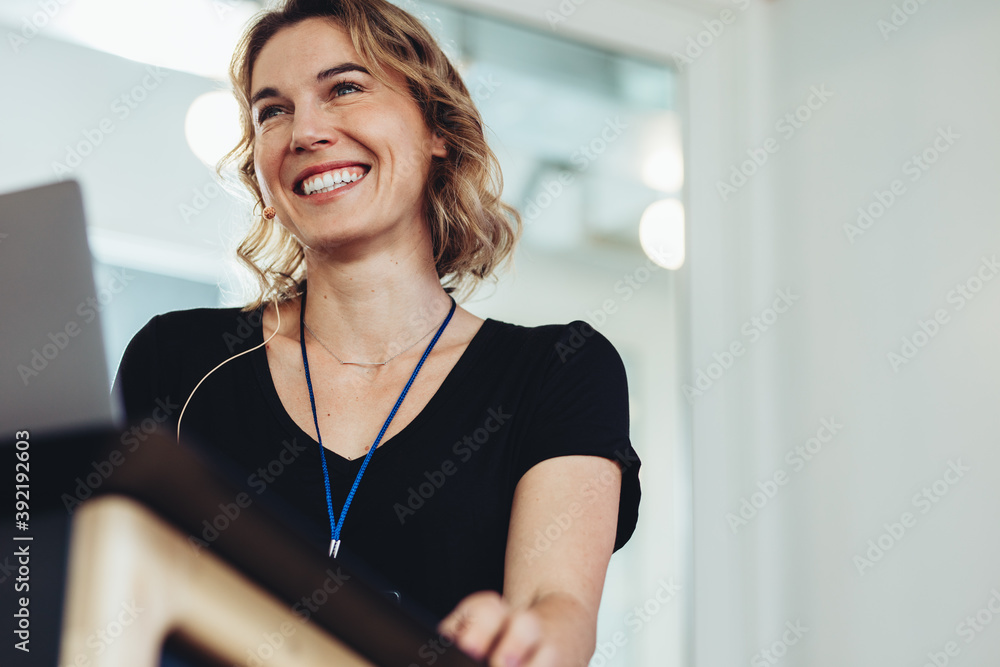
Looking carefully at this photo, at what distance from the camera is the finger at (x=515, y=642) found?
0.40 meters

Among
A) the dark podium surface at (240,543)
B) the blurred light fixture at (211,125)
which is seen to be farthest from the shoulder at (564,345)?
the blurred light fixture at (211,125)

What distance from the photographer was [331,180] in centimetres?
125

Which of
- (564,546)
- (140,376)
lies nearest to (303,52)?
(140,376)

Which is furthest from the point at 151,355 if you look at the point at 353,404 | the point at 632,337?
the point at 632,337

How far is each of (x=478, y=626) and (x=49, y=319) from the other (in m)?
0.24

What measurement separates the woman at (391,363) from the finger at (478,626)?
484mm

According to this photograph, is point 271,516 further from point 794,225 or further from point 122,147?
point 122,147

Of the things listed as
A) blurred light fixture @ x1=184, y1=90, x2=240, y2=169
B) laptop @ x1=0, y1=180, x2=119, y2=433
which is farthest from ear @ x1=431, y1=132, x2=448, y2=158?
laptop @ x1=0, y1=180, x2=119, y2=433

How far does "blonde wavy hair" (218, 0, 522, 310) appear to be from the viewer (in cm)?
133

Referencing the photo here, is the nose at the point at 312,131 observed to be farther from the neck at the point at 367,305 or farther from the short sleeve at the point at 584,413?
the short sleeve at the point at 584,413

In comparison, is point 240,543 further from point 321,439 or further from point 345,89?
point 345,89

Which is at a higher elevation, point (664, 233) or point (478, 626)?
point (478, 626)

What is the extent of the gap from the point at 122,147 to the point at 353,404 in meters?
1.48

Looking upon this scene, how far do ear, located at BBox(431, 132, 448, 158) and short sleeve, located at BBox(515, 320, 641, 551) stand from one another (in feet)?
1.24
